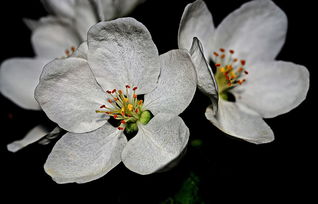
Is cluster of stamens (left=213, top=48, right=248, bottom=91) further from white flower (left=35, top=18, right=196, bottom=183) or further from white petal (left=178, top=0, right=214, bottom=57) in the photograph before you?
white flower (left=35, top=18, right=196, bottom=183)

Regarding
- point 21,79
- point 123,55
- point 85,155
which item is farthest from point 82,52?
point 21,79

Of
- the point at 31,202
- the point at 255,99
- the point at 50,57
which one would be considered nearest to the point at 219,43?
the point at 255,99

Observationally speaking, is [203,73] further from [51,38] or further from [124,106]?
[51,38]

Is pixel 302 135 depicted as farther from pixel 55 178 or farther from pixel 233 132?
pixel 55 178

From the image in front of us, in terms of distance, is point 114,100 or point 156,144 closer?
point 156,144

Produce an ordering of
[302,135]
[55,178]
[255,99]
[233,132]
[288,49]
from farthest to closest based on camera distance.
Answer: [288,49] → [302,135] → [255,99] → [233,132] → [55,178]

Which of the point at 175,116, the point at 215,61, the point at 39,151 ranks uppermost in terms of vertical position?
the point at 175,116

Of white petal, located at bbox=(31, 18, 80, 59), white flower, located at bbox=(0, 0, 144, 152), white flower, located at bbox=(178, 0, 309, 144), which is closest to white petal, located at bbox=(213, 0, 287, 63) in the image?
white flower, located at bbox=(178, 0, 309, 144)
